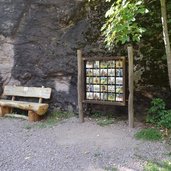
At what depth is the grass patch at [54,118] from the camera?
24.2 feet

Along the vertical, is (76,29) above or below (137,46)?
above

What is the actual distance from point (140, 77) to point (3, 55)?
3.72 meters

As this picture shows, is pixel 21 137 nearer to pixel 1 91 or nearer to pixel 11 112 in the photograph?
pixel 11 112

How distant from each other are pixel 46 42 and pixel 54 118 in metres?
1.90

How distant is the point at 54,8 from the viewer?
825 centimetres

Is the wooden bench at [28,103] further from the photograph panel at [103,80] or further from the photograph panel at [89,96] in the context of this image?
the photograph panel at [103,80]

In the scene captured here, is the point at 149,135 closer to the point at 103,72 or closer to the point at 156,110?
the point at 156,110

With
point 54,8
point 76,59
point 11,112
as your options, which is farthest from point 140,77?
point 11,112

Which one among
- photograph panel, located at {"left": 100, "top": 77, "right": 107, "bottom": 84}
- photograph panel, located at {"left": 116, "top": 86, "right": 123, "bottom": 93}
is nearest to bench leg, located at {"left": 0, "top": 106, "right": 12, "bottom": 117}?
photograph panel, located at {"left": 100, "top": 77, "right": 107, "bottom": 84}

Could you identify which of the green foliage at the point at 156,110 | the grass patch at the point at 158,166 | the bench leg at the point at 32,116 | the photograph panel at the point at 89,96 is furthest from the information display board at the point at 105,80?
the grass patch at the point at 158,166

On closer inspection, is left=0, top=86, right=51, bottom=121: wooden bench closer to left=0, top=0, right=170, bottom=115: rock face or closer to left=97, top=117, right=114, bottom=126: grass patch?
left=0, top=0, right=170, bottom=115: rock face

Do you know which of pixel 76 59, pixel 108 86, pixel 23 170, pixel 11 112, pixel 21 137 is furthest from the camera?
pixel 11 112

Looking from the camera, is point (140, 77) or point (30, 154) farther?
point (140, 77)

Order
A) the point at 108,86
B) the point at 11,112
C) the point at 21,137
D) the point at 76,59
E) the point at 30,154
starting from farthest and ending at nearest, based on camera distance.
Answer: the point at 11,112 < the point at 76,59 < the point at 108,86 < the point at 21,137 < the point at 30,154
